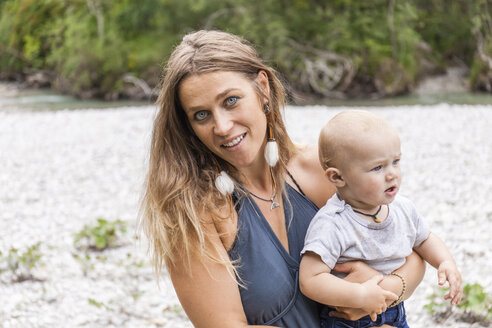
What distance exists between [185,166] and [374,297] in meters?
0.84

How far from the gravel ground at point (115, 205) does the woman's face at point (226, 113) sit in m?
0.75

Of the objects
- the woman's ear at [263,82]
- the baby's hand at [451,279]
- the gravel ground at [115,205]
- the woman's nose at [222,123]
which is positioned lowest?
the gravel ground at [115,205]

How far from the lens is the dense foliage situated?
22.0 m

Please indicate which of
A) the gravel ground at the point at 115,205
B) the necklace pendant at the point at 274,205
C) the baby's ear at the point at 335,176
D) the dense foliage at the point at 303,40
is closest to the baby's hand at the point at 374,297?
the baby's ear at the point at 335,176

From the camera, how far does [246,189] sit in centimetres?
211

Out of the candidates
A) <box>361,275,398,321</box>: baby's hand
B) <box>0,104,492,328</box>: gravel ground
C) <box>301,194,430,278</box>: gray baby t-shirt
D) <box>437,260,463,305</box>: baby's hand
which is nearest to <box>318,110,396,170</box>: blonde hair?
<box>301,194,430,278</box>: gray baby t-shirt

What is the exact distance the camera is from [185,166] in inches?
80.4

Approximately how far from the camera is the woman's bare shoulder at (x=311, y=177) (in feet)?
7.54

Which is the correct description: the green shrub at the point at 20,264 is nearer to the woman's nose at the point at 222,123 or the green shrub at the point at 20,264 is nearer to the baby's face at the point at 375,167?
the woman's nose at the point at 222,123

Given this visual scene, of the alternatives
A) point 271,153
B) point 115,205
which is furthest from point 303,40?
point 271,153

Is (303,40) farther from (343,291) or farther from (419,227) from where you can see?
(343,291)

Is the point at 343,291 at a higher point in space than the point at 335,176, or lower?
lower

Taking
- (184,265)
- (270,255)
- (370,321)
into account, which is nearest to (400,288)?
(370,321)

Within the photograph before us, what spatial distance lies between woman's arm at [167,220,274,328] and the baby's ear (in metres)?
0.50
